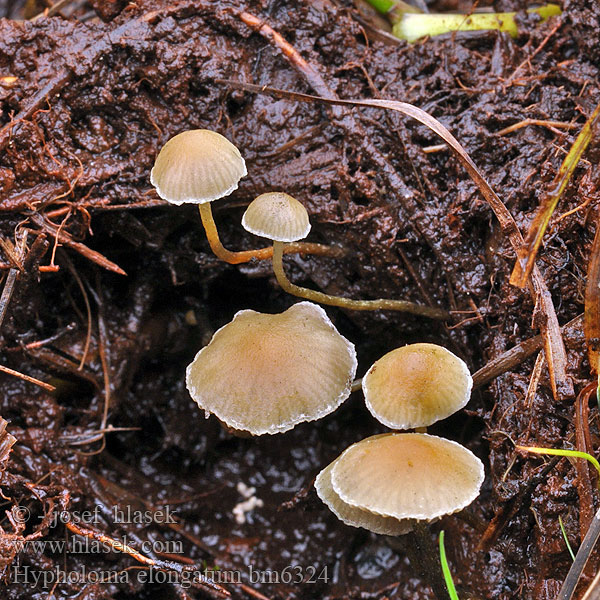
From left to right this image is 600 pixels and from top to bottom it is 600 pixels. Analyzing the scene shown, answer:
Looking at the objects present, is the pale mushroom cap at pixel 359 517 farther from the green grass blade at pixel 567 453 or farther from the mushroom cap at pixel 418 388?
the green grass blade at pixel 567 453

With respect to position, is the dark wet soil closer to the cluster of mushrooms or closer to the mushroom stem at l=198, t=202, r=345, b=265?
the mushroom stem at l=198, t=202, r=345, b=265

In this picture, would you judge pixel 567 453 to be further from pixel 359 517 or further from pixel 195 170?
pixel 195 170

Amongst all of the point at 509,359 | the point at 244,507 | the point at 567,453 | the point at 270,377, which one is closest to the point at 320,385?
the point at 270,377

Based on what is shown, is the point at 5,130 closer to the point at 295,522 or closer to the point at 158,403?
the point at 158,403

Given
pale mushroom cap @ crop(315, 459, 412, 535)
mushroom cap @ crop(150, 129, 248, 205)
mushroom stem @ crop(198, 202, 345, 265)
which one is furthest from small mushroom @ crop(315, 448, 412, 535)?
mushroom cap @ crop(150, 129, 248, 205)

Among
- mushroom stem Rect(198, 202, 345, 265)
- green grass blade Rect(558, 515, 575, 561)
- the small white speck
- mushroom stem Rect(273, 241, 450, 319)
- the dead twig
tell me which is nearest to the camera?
green grass blade Rect(558, 515, 575, 561)

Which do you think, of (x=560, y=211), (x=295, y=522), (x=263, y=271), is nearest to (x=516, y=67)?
(x=560, y=211)

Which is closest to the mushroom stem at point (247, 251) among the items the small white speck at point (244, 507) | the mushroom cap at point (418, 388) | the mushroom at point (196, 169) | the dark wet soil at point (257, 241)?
the dark wet soil at point (257, 241)
